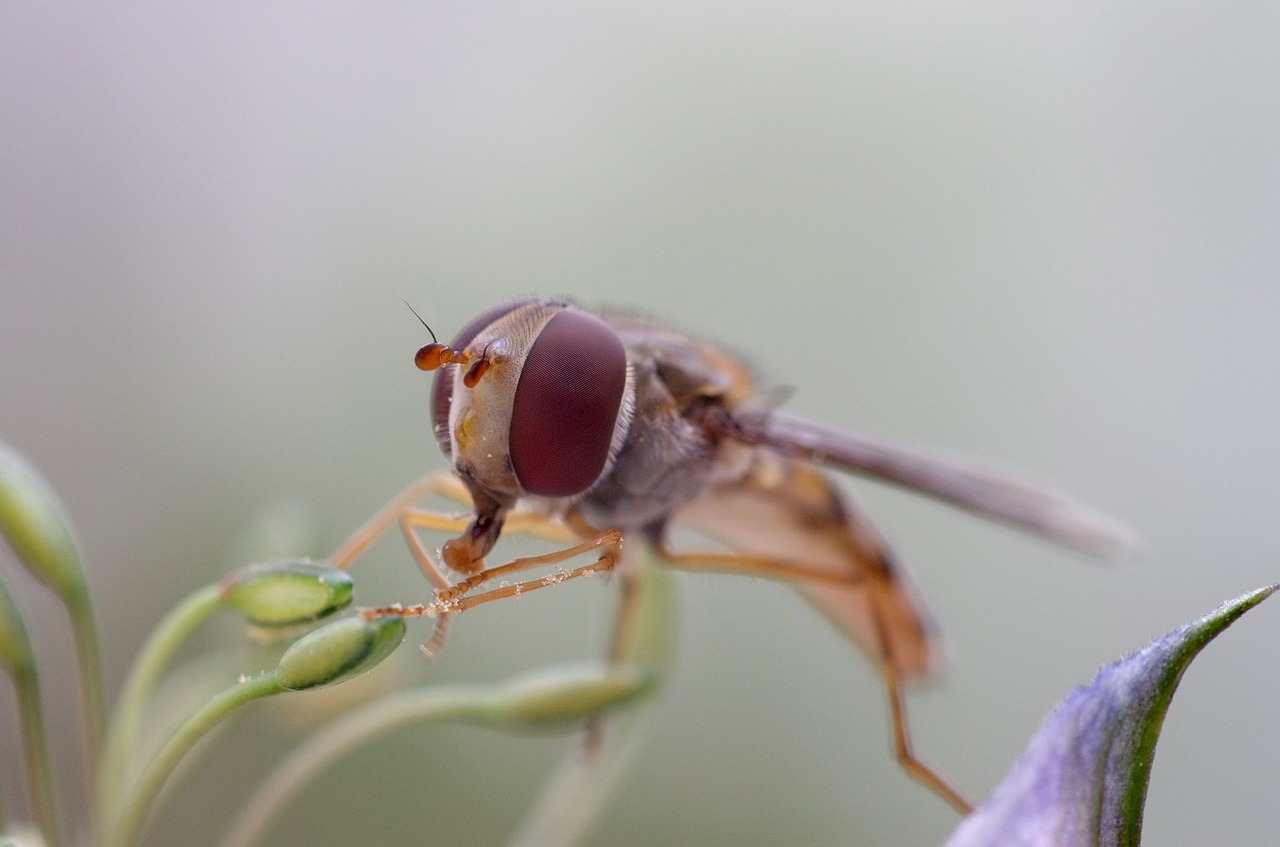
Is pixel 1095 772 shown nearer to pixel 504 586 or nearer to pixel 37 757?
pixel 504 586

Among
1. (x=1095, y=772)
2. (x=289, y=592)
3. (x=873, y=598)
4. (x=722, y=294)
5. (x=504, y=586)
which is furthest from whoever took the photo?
(x=722, y=294)

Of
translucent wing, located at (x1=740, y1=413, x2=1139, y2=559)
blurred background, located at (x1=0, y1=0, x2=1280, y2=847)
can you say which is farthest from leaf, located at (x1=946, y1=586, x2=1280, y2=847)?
blurred background, located at (x1=0, y1=0, x2=1280, y2=847)

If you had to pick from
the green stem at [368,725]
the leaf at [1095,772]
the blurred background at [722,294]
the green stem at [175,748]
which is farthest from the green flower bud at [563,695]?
the blurred background at [722,294]

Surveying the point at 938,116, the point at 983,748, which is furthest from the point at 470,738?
the point at 938,116

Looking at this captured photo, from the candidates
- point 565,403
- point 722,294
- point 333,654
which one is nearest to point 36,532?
point 333,654

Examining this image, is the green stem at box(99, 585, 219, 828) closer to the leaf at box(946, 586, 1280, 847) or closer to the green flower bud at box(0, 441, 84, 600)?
the green flower bud at box(0, 441, 84, 600)

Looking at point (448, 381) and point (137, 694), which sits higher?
point (448, 381)
